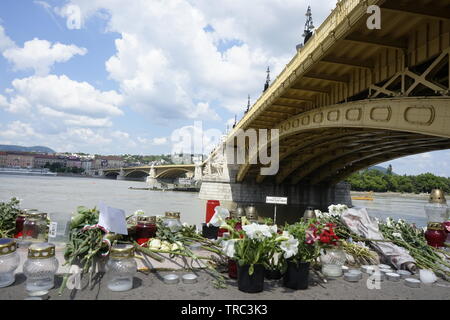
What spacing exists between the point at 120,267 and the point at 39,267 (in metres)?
0.48

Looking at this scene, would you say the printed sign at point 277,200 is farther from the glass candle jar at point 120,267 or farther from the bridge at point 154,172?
the bridge at point 154,172

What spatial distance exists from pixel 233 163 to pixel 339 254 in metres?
29.9

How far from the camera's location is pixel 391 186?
293 ft

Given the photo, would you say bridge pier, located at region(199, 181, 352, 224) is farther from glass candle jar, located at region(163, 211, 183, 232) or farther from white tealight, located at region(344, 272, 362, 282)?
white tealight, located at region(344, 272, 362, 282)

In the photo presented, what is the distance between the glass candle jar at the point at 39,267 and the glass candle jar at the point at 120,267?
0.36 metres

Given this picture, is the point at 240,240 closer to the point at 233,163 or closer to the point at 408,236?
the point at 408,236

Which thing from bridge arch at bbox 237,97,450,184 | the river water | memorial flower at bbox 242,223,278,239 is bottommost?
the river water

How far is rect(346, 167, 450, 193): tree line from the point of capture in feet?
273

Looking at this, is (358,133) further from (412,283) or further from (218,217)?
(218,217)

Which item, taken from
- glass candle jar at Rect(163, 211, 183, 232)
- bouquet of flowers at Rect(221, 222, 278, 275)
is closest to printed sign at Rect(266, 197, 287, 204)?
glass candle jar at Rect(163, 211, 183, 232)

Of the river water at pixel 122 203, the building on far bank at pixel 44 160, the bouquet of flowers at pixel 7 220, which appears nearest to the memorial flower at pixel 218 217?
the river water at pixel 122 203

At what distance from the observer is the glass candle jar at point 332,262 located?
105 inches

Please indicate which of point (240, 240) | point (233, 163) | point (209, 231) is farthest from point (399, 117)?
point (233, 163)

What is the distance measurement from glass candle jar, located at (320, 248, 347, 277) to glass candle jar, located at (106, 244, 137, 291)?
1560 millimetres
